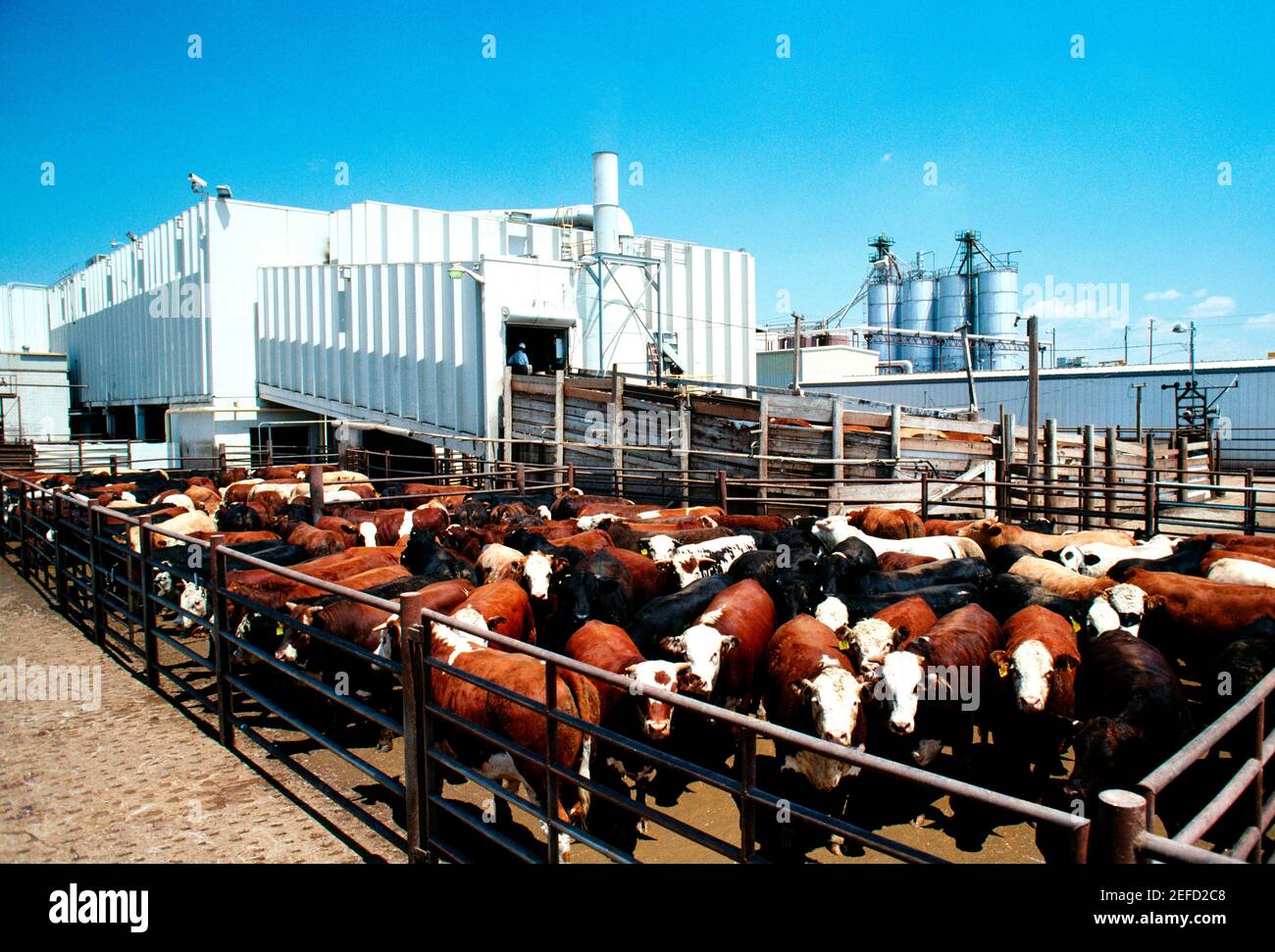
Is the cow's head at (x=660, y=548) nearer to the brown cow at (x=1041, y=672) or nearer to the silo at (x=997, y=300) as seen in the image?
the brown cow at (x=1041, y=672)

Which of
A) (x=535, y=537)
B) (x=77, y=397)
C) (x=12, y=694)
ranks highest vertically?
(x=77, y=397)

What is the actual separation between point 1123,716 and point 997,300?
58.5m

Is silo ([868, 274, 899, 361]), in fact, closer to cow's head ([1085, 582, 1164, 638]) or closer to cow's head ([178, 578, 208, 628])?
cow's head ([1085, 582, 1164, 638])

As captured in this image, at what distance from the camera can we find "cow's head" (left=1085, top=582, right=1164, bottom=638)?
700cm

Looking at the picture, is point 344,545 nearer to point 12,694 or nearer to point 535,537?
point 535,537

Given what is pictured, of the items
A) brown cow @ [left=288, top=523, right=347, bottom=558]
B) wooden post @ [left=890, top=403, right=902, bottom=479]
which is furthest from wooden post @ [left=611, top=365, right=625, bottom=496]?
brown cow @ [left=288, top=523, right=347, bottom=558]

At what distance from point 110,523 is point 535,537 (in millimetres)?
7254

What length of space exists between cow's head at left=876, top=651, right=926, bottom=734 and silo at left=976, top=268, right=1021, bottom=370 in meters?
57.1

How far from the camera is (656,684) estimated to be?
16.7 feet

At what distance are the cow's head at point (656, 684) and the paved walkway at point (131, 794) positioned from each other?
1782 millimetres

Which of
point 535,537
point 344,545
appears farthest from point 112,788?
point 344,545

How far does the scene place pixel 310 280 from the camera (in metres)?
26.2

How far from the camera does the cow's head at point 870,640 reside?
643 cm
